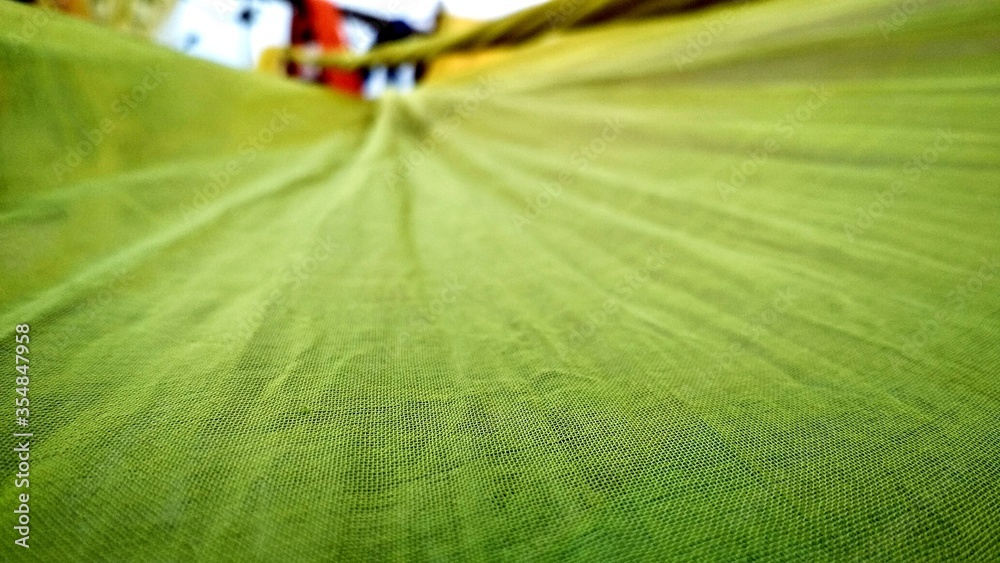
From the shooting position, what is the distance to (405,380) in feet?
1.47

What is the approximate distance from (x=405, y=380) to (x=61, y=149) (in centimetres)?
65

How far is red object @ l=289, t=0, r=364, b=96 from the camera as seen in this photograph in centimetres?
206

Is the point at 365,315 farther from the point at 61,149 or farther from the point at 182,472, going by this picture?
the point at 61,149
